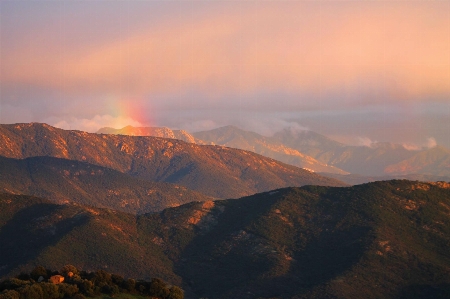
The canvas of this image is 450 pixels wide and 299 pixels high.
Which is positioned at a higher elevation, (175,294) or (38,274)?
(38,274)

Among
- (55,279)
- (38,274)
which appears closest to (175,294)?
(55,279)

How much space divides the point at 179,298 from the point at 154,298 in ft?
30.7

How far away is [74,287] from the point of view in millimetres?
166250

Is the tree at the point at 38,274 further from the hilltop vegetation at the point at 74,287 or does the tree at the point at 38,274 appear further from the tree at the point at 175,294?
the tree at the point at 175,294

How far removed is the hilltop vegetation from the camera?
158625 mm

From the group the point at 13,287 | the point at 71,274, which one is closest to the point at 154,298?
the point at 71,274

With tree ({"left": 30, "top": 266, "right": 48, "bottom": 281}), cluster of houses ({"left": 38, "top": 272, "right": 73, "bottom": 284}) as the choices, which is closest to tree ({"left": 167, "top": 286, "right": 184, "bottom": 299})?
cluster of houses ({"left": 38, "top": 272, "right": 73, "bottom": 284})

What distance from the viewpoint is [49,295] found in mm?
160500

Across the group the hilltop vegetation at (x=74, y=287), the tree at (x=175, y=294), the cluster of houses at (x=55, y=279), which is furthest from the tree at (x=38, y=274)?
the tree at (x=175, y=294)

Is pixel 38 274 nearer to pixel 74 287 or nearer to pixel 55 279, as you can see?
pixel 55 279

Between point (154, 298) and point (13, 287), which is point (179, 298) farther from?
point (13, 287)

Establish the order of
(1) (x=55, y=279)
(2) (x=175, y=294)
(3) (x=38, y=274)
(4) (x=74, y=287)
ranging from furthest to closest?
1. (2) (x=175, y=294)
2. (3) (x=38, y=274)
3. (1) (x=55, y=279)
4. (4) (x=74, y=287)

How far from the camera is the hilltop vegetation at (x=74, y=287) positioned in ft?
520

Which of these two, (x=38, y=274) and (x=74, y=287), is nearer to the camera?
(x=74, y=287)
